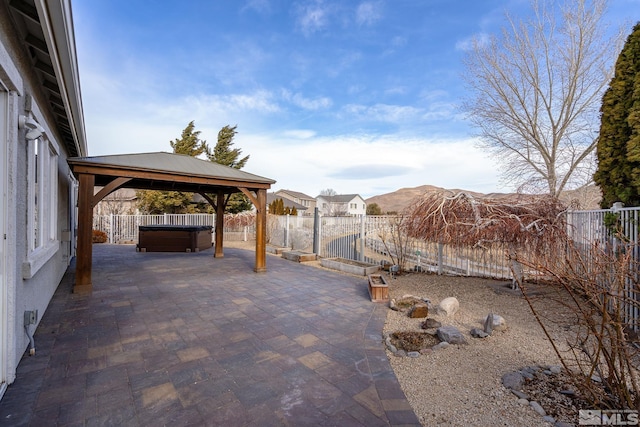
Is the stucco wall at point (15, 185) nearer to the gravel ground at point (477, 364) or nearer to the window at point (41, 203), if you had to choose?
the window at point (41, 203)

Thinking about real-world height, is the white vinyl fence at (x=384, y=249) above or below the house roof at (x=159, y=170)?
below

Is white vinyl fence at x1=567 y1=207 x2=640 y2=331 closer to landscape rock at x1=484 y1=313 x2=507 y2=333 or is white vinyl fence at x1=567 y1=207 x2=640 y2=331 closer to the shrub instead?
landscape rock at x1=484 y1=313 x2=507 y2=333

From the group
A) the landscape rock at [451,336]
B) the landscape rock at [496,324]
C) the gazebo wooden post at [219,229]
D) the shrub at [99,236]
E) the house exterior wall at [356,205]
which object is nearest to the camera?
the landscape rock at [451,336]

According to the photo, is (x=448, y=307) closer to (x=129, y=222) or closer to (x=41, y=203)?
(x=41, y=203)

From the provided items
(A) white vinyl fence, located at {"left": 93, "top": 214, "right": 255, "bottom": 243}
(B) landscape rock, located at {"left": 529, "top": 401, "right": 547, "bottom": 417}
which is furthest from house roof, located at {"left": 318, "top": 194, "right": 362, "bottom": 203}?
(B) landscape rock, located at {"left": 529, "top": 401, "right": 547, "bottom": 417}

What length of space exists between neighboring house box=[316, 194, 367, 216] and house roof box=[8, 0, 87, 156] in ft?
168

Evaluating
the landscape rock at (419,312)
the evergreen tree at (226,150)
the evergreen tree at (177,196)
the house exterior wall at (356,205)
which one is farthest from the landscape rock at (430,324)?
the house exterior wall at (356,205)

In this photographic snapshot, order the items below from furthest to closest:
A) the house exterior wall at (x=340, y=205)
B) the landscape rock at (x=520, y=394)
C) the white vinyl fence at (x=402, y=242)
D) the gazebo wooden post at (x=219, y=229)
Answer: the house exterior wall at (x=340, y=205), the gazebo wooden post at (x=219, y=229), the white vinyl fence at (x=402, y=242), the landscape rock at (x=520, y=394)

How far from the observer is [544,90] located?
11109 mm

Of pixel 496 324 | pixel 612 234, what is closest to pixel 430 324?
pixel 496 324

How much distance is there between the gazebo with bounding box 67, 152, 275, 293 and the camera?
576 centimetres

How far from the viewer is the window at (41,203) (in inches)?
144

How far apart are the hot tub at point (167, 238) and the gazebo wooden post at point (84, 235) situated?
6292 millimetres

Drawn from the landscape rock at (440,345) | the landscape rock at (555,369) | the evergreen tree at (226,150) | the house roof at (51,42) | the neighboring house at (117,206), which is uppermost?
the evergreen tree at (226,150)
